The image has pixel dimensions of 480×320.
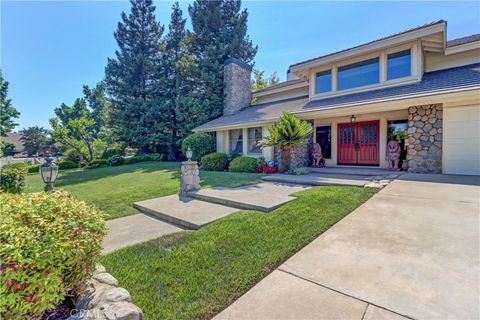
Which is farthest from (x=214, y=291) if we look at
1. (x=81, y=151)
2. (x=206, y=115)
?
(x=81, y=151)

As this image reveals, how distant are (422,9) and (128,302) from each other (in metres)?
14.8

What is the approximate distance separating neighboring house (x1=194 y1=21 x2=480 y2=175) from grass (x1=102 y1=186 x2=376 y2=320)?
19.0ft

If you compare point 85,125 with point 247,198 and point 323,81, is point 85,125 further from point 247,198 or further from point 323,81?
point 247,198

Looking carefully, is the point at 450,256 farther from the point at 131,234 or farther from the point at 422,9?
the point at 422,9

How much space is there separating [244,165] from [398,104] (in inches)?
274

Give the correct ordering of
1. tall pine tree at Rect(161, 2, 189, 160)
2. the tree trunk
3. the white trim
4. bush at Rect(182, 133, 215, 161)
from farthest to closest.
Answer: tall pine tree at Rect(161, 2, 189, 160) < bush at Rect(182, 133, 215, 161) < the tree trunk < the white trim

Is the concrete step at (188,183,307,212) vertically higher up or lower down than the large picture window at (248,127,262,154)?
lower down

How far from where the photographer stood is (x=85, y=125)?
2086cm

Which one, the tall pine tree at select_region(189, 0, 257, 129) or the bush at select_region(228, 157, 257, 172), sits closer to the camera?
the bush at select_region(228, 157, 257, 172)

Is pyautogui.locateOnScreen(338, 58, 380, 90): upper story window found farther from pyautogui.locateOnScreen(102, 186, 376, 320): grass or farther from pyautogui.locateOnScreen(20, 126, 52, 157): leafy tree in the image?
pyautogui.locateOnScreen(20, 126, 52, 157): leafy tree

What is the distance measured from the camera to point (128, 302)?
195 cm

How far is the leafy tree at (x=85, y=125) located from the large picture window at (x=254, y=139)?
16.5m

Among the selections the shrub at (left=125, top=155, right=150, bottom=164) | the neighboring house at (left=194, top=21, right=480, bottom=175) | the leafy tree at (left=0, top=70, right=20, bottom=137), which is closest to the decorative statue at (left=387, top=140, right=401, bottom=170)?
the neighboring house at (left=194, top=21, right=480, bottom=175)

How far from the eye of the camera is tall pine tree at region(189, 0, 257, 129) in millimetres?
18219
